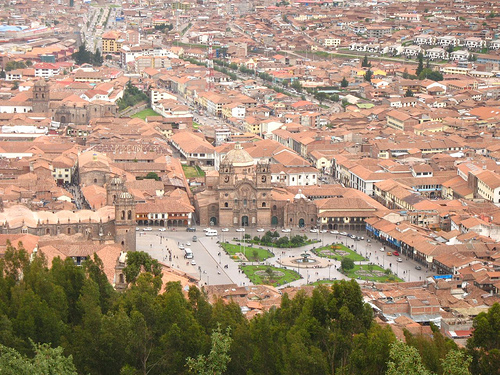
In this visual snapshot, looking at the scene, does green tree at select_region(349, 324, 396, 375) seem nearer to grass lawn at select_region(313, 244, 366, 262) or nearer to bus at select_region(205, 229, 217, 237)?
grass lawn at select_region(313, 244, 366, 262)

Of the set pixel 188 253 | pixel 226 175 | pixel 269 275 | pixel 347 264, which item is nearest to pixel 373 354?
pixel 269 275

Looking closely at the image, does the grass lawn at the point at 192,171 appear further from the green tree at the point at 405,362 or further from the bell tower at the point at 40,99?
the green tree at the point at 405,362

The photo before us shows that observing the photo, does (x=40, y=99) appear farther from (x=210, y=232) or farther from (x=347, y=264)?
(x=347, y=264)

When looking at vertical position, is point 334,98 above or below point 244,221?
below

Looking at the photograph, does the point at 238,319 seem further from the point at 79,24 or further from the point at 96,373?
the point at 79,24

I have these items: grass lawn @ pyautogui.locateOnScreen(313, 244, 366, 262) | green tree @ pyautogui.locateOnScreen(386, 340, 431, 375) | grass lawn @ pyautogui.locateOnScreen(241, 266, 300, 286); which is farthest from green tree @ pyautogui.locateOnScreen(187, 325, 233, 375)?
grass lawn @ pyautogui.locateOnScreen(313, 244, 366, 262)
